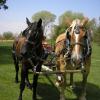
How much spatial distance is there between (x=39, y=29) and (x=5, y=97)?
2.58 meters

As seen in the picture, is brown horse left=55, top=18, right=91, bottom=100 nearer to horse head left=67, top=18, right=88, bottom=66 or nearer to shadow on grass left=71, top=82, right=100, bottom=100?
horse head left=67, top=18, right=88, bottom=66

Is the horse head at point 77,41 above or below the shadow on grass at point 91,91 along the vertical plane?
above

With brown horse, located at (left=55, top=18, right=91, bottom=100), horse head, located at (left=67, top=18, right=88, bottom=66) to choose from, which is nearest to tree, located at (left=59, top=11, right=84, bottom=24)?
brown horse, located at (left=55, top=18, right=91, bottom=100)

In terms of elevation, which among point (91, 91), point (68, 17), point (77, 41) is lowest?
point (91, 91)

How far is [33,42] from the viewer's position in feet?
27.3

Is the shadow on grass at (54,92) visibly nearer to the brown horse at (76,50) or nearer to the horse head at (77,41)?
the brown horse at (76,50)

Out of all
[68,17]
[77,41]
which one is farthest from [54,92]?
[77,41]

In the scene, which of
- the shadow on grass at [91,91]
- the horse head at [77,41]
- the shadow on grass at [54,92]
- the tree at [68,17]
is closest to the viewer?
the horse head at [77,41]

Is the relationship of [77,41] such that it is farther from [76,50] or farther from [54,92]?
[54,92]

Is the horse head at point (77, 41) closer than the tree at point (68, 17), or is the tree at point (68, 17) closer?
the horse head at point (77, 41)

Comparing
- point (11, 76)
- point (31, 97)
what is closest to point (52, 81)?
point (11, 76)

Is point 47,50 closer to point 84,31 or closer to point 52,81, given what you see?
point 84,31

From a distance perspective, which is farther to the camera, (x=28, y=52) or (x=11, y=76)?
(x=11, y=76)

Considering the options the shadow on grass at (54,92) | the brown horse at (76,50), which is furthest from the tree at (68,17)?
the shadow on grass at (54,92)
